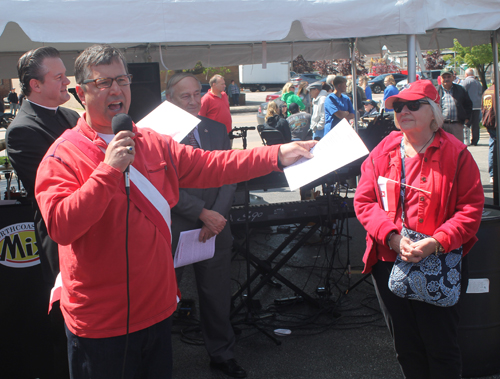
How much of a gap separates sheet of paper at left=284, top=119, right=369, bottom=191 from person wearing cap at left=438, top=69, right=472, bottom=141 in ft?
23.3

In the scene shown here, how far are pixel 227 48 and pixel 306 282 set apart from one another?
4.54 m

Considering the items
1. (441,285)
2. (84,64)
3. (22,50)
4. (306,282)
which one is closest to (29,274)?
(84,64)

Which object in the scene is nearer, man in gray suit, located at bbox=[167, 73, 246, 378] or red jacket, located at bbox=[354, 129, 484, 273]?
red jacket, located at bbox=[354, 129, 484, 273]

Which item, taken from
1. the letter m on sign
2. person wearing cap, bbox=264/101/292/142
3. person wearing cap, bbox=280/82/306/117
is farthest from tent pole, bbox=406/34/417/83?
person wearing cap, bbox=280/82/306/117

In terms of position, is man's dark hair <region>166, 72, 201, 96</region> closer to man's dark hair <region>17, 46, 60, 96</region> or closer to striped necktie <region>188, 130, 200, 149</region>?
striped necktie <region>188, 130, 200, 149</region>

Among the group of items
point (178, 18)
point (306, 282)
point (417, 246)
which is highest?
point (178, 18)

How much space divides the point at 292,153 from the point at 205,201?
137 cm

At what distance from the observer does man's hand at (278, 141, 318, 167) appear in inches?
75.9

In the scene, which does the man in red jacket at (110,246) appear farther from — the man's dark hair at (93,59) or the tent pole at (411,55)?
the tent pole at (411,55)

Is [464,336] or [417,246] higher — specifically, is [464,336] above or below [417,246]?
below

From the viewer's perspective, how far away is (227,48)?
7.69m

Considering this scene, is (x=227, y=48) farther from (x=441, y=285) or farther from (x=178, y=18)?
(x=441, y=285)

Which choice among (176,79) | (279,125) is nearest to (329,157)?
(176,79)

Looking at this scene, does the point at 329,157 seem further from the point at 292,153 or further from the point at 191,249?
the point at 191,249
